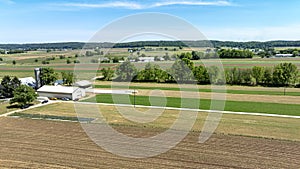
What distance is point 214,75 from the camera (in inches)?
1875

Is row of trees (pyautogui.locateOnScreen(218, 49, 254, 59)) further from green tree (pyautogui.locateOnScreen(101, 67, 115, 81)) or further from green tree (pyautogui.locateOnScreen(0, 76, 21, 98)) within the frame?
green tree (pyautogui.locateOnScreen(0, 76, 21, 98))

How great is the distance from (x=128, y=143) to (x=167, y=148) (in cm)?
286

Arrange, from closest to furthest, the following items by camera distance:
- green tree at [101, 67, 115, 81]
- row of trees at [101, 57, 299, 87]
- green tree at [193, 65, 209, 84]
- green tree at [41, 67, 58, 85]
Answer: row of trees at [101, 57, 299, 87]
green tree at [41, 67, 58, 85]
green tree at [193, 65, 209, 84]
green tree at [101, 67, 115, 81]

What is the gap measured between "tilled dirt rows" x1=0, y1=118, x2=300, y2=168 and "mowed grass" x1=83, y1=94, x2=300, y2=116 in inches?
379

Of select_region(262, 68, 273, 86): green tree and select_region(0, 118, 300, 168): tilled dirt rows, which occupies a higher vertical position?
select_region(262, 68, 273, 86): green tree

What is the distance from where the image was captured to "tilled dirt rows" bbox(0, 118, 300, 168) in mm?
15867

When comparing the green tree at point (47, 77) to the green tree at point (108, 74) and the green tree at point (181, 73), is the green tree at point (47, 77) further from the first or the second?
the green tree at point (181, 73)

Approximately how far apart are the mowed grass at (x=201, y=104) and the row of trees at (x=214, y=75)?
509 inches

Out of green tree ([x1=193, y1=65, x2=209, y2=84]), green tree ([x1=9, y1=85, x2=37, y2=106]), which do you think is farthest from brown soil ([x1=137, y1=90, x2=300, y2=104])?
green tree ([x1=9, y1=85, x2=37, y2=106])

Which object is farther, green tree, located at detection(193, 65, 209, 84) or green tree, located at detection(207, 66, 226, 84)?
green tree, located at detection(193, 65, 209, 84)

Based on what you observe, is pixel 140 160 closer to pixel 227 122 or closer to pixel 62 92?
pixel 227 122

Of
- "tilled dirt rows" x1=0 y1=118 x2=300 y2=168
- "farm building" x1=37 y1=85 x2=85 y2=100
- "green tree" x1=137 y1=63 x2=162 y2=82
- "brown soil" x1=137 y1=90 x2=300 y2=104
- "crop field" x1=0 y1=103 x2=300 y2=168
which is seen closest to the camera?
"tilled dirt rows" x1=0 y1=118 x2=300 y2=168

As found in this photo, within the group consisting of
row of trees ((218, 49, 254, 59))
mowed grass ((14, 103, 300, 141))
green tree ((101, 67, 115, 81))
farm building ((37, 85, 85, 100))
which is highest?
row of trees ((218, 49, 254, 59))

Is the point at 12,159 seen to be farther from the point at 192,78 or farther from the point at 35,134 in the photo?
the point at 192,78
